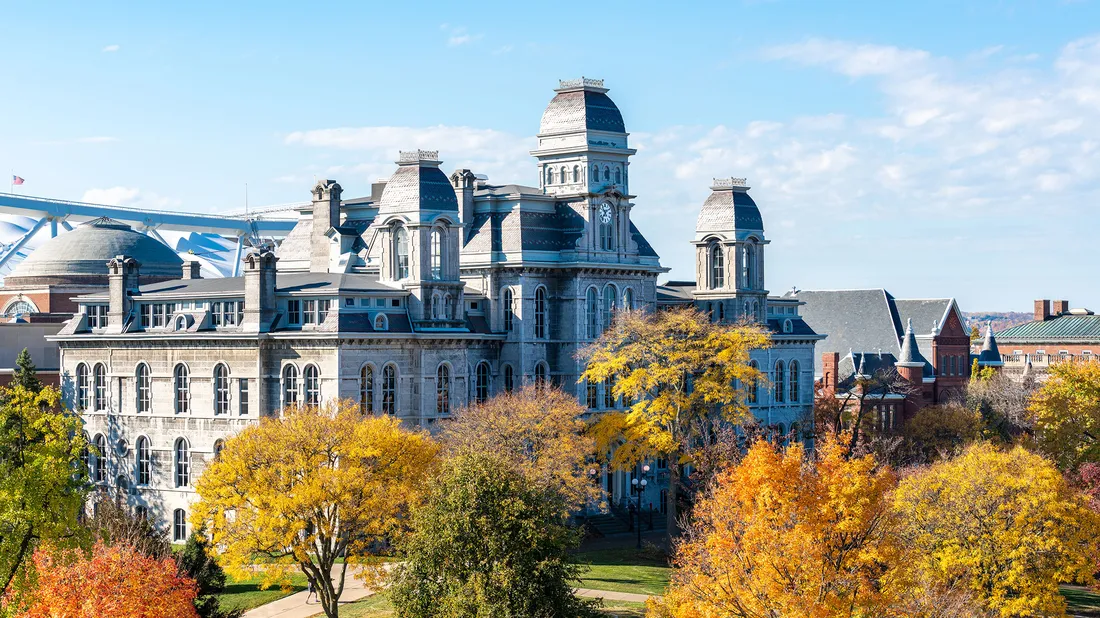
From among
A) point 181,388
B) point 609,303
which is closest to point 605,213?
point 609,303

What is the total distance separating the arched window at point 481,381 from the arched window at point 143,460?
1781 centimetres

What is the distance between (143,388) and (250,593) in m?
21.1

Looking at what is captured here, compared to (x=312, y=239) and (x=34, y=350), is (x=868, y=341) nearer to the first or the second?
(x=312, y=239)

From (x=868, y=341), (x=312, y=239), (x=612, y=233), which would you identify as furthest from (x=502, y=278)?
(x=868, y=341)

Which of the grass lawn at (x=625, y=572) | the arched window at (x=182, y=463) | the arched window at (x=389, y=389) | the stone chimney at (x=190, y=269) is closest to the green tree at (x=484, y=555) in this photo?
the grass lawn at (x=625, y=572)

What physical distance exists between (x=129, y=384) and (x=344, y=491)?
30.6 m

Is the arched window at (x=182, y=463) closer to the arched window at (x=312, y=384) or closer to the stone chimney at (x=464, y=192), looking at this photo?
the arched window at (x=312, y=384)

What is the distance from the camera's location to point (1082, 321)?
509ft

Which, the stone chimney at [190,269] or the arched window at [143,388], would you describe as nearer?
the arched window at [143,388]

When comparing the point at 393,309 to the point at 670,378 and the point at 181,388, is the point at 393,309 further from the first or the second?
the point at 670,378

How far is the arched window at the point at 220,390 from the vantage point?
8000 cm

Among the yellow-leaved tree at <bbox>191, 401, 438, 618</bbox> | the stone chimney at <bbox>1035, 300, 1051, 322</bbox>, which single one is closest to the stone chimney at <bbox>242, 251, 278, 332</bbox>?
the yellow-leaved tree at <bbox>191, 401, 438, 618</bbox>

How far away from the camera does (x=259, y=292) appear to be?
7812 centimetres

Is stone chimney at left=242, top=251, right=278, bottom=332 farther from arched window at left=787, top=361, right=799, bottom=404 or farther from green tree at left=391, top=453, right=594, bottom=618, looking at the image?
arched window at left=787, top=361, right=799, bottom=404
